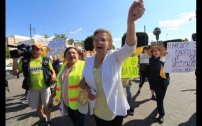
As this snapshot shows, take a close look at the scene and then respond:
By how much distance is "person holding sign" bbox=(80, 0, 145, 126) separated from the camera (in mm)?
2889

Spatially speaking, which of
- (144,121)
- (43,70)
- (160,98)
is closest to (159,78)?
(160,98)

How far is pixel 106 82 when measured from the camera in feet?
9.46

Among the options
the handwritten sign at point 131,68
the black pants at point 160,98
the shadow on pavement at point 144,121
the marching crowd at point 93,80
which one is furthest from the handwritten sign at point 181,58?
the shadow on pavement at point 144,121

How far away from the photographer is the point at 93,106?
10.1ft

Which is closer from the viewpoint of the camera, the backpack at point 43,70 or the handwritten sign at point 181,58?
the handwritten sign at point 181,58

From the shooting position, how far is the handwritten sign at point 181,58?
16.4ft

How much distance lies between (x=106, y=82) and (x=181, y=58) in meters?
2.60

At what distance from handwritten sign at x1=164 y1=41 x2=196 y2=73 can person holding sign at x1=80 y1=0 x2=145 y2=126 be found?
2.23m

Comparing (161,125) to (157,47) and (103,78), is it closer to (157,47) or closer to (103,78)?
(157,47)

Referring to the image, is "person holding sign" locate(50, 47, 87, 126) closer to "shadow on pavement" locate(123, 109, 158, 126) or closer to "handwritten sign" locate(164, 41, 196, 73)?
"handwritten sign" locate(164, 41, 196, 73)

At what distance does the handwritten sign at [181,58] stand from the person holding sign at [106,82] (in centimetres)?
223

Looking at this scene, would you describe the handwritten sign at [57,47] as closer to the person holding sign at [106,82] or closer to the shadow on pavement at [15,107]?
the shadow on pavement at [15,107]

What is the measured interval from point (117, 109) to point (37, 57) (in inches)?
127

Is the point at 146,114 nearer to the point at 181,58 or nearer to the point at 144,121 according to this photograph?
the point at 144,121
